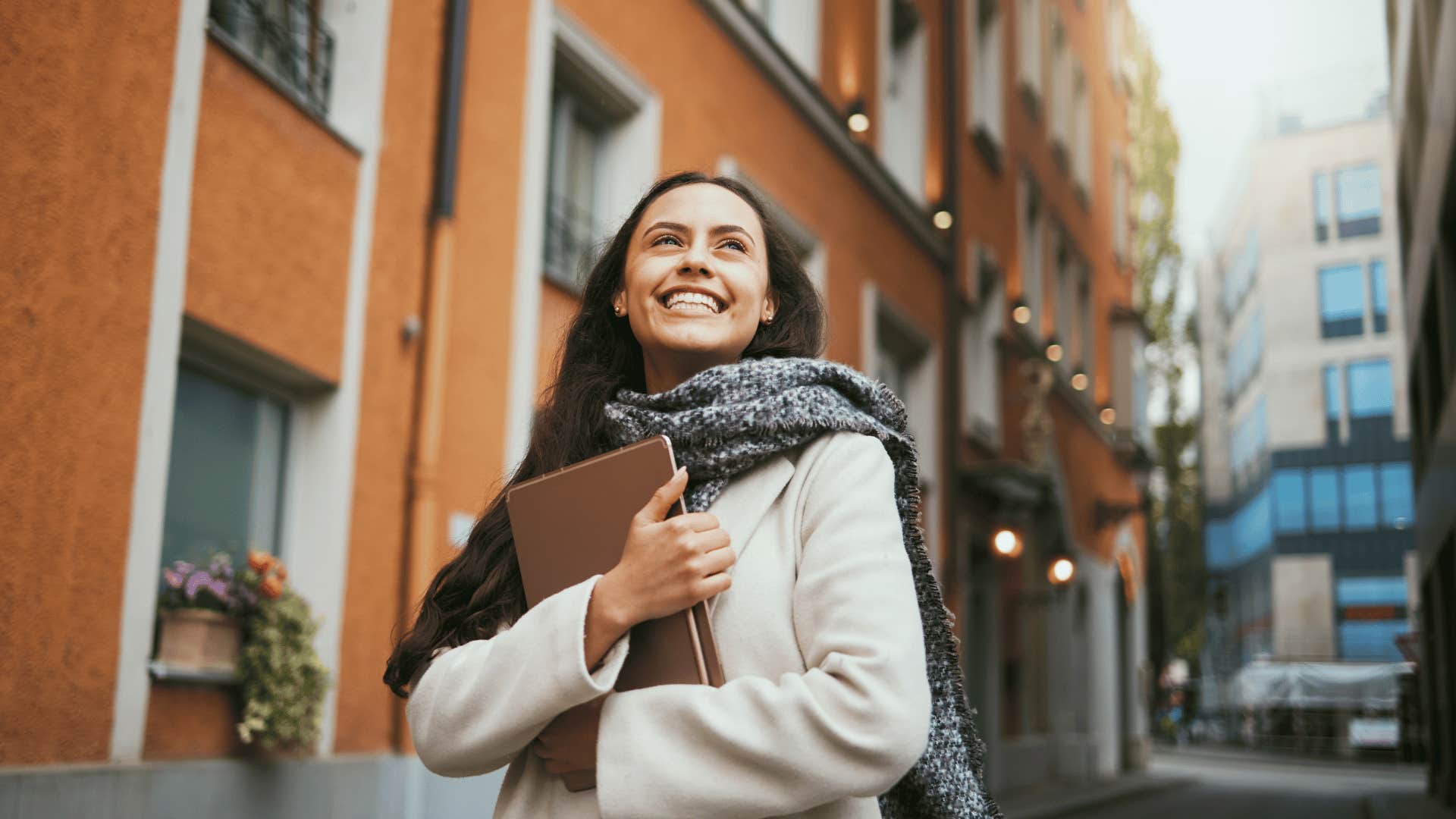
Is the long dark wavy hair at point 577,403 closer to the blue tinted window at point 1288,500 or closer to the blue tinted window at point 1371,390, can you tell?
the blue tinted window at point 1371,390

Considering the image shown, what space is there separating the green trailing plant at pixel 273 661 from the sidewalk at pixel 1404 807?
11881mm

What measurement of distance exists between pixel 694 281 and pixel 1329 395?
5401 cm

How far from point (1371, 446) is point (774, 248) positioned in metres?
52.9

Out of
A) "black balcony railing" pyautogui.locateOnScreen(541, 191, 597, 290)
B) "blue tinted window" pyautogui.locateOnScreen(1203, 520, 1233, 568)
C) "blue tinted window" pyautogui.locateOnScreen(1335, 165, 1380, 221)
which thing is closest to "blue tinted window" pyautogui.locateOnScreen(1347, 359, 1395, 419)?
"blue tinted window" pyautogui.locateOnScreen(1335, 165, 1380, 221)

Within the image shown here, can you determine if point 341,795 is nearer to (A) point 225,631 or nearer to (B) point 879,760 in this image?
(A) point 225,631

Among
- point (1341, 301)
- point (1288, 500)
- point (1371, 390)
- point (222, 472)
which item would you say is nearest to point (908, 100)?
point (222, 472)

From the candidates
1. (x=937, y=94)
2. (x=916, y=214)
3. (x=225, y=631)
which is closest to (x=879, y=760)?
(x=225, y=631)

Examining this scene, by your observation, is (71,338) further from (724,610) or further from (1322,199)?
(1322,199)

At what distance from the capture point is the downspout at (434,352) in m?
7.36

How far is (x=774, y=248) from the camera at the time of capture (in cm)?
224

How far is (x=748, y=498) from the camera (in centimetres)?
184

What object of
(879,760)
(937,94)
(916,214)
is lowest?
(879,760)

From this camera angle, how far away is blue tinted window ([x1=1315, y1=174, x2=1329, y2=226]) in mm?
51469

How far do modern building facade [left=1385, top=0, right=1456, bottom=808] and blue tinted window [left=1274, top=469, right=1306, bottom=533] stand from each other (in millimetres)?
32836
